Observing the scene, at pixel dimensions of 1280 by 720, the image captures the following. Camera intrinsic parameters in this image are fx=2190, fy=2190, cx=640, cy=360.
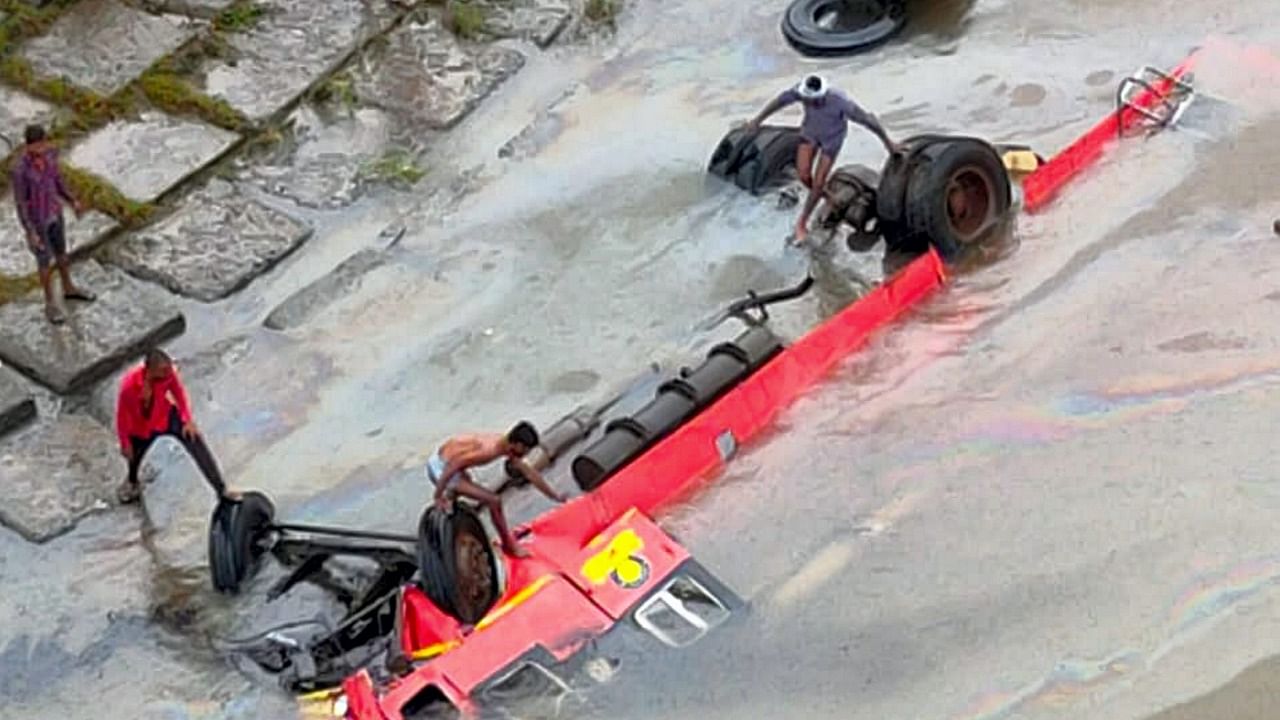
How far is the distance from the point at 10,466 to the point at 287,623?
2.62 meters

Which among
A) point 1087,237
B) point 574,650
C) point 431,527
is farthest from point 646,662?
point 1087,237

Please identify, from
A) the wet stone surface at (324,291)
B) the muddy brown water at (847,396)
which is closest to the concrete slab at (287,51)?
the muddy brown water at (847,396)

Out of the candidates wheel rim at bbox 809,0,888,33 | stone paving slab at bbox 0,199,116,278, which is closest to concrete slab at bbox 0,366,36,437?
stone paving slab at bbox 0,199,116,278

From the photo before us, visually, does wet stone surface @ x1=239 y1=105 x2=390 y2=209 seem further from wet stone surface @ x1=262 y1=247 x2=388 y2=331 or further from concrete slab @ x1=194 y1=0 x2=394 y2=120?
wet stone surface @ x1=262 y1=247 x2=388 y2=331

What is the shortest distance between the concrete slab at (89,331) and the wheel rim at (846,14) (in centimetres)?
526

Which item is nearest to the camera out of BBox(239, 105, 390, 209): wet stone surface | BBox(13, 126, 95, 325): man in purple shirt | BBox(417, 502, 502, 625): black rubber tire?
BBox(417, 502, 502, 625): black rubber tire

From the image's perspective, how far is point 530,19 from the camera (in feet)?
→ 54.9

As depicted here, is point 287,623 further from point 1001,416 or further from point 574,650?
point 1001,416

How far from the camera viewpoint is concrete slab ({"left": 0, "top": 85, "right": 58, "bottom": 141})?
15781mm

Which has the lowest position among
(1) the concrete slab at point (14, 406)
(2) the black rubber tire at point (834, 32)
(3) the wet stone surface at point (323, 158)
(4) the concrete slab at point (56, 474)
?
(4) the concrete slab at point (56, 474)

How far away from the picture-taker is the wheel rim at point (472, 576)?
10688 millimetres

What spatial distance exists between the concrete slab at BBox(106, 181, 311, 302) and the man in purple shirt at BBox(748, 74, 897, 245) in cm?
346

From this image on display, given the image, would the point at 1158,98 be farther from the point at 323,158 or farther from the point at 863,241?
the point at 323,158

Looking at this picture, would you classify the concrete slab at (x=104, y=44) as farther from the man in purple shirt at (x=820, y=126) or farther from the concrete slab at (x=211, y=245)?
the man in purple shirt at (x=820, y=126)
